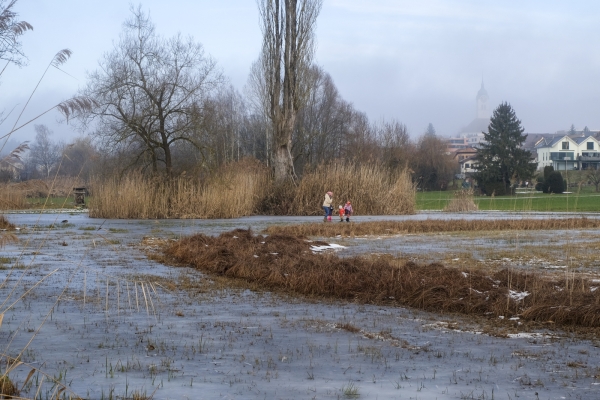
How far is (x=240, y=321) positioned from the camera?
7852 mm

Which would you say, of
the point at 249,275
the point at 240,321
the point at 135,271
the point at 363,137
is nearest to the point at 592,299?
the point at 240,321

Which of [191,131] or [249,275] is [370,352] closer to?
[249,275]

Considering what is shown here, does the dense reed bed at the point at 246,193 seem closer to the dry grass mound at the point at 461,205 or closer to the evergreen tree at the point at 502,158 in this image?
the dry grass mound at the point at 461,205

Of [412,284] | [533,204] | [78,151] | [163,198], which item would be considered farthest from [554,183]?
[78,151]

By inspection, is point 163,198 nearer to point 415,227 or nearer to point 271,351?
point 415,227

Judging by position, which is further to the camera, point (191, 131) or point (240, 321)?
point (191, 131)

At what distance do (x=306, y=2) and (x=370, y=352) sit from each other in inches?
1354

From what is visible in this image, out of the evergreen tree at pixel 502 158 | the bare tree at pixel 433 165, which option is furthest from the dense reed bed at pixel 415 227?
the bare tree at pixel 433 165

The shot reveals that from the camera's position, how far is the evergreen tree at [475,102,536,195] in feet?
251

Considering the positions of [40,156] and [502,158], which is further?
[502,158]

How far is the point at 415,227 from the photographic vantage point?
23.1 meters

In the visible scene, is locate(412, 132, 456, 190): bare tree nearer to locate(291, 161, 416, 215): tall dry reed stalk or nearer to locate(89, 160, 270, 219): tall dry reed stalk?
locate(291, 161, 416, 215): tall dry reed stalk

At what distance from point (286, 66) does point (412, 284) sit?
2962 centimetres

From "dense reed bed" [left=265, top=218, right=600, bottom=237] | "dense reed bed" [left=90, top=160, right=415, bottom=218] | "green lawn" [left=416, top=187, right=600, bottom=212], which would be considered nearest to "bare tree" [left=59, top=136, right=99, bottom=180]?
"dense reed bed" [left=265, top=218, right=600, bottom=237]
